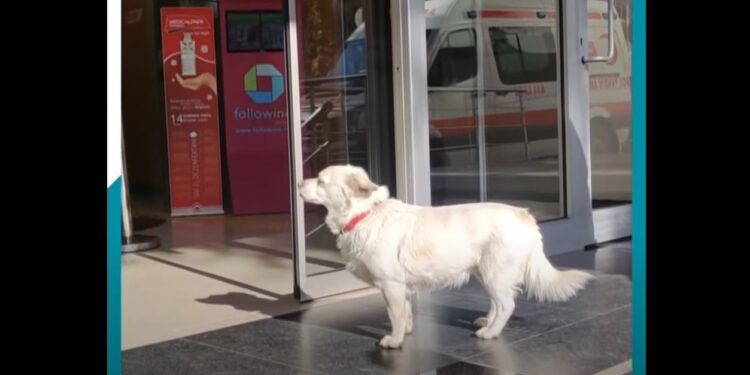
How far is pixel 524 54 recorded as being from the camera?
22.1 ft

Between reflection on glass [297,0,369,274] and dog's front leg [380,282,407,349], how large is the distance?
1.20 meters

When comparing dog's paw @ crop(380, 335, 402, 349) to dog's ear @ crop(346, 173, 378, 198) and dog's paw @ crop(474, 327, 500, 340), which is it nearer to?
dog's paw @ crop(474, 327, 500, 340)

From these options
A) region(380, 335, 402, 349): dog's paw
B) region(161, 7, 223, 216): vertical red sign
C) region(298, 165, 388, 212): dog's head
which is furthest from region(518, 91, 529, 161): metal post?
region(161, 7, 223, 216): vertical red sign

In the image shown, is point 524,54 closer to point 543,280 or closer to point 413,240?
point 543,280

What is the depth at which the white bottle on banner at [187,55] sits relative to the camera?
29.7 feet

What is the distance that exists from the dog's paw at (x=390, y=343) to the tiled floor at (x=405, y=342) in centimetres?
3

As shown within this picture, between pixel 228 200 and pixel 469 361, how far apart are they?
5618 mm

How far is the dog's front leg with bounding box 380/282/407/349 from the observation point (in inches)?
168

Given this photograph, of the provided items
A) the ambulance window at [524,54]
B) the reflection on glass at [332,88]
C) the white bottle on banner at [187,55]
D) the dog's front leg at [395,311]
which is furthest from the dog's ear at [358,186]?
the white bottle on banner at [187,55]

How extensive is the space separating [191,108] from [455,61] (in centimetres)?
366

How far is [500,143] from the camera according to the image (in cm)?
663

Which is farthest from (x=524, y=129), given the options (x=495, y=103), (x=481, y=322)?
(x=481, y=322)
